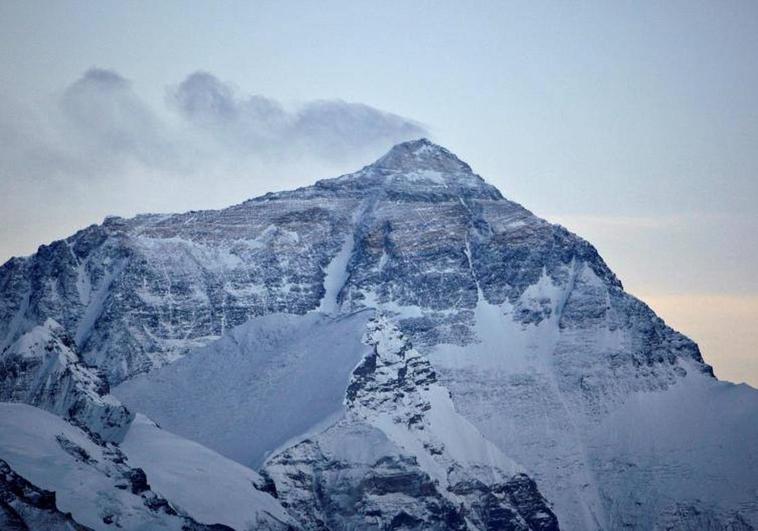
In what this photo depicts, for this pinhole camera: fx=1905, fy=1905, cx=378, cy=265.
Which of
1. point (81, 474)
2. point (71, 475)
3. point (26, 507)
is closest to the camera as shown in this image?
point (26, 507)

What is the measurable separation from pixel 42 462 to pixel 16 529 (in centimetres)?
2172

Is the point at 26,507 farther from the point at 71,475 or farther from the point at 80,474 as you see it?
the point at 80,474

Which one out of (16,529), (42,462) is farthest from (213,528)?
(16,529)

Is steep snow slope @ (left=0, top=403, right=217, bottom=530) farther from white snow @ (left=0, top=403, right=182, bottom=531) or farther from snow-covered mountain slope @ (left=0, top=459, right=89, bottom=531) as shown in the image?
snow-covered mountain slope @ (left=0, top=459, right=89, bottom=531)

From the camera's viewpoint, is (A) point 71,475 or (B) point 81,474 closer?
(A) point 71,475

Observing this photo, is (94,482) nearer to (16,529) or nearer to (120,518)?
(120,518)

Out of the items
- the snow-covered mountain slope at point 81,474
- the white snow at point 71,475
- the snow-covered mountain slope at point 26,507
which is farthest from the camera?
the snow-covered mountain slope at point 81,474

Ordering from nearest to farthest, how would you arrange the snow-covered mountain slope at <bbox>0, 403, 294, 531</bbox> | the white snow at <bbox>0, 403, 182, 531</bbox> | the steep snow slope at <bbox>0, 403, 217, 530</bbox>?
1. the white snow at <bbox>0, 403, 182, 531</bbox>
2. the snow-covered mountain slope at <bbox>0, 403, 294, 531</bbox>
3. the steep snow slope at <bbox>0, 403, 217, 530</bbox>

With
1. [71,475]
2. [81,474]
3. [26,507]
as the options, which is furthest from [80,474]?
[26,507]

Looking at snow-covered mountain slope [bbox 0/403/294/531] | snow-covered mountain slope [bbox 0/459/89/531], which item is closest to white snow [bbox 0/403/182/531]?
snow-covered mountain slope [bbox 0/403/294/531]

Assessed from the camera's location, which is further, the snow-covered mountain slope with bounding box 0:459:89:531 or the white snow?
the white snow

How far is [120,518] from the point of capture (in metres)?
183

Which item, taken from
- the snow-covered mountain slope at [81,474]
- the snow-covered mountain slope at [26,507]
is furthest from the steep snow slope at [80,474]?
the snow-covered mountain slope at [26,507]

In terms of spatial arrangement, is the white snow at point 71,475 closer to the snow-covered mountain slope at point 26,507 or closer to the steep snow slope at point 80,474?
the steep snow slope at point 80,474
